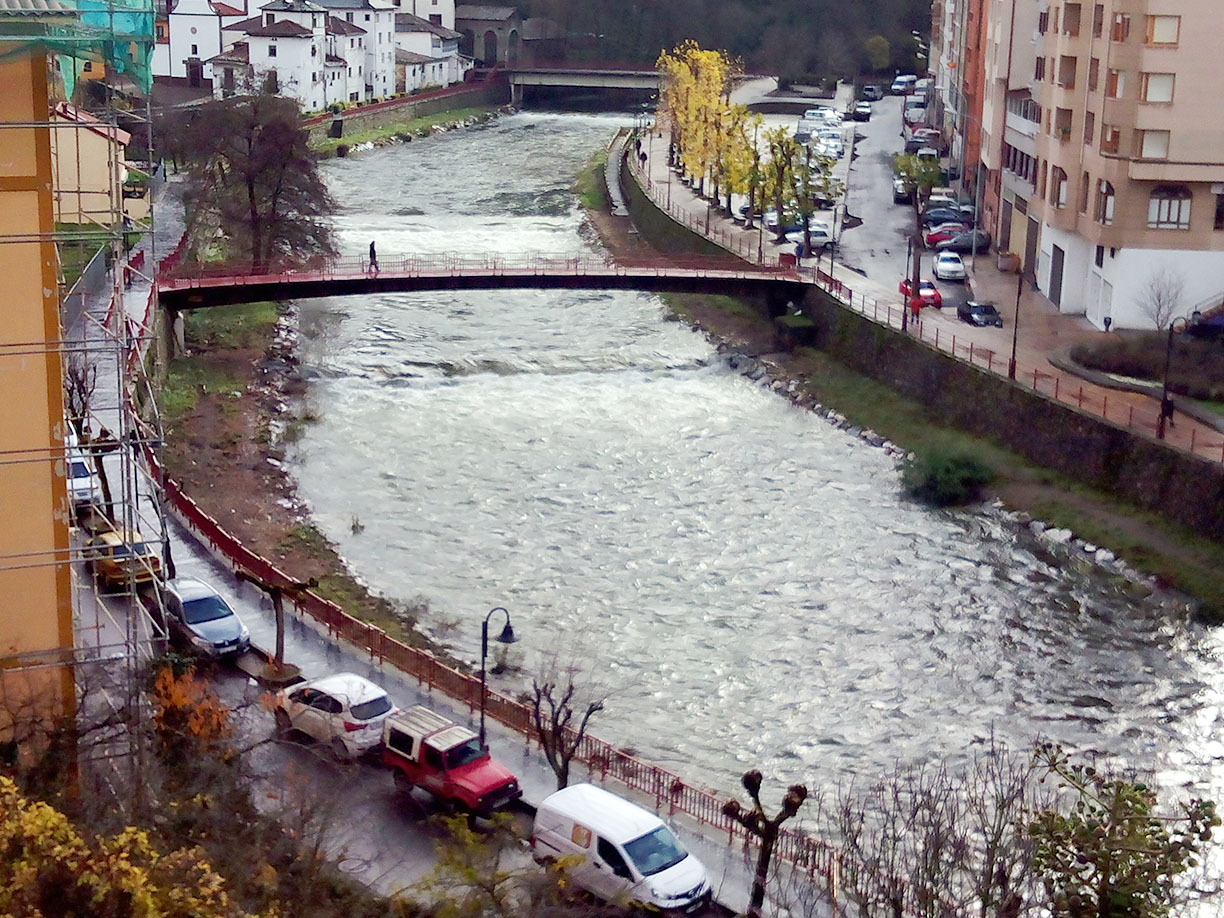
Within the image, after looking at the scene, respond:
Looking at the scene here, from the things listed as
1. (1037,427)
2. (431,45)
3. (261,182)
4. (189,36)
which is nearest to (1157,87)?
(1037,427)

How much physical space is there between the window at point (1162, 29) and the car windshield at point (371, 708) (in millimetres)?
17827

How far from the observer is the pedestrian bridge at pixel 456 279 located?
26891mm

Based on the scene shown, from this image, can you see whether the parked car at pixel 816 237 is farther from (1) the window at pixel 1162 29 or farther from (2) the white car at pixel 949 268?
(1) the window at pixel 1162 29

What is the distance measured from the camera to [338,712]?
1266 centimetres

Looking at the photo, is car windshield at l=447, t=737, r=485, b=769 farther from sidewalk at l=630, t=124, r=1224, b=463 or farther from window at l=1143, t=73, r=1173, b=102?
window at l=1143, t=73, r=1173, b=102

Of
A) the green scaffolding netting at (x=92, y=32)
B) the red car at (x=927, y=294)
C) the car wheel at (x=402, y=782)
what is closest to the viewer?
the green scaffolding netting at (x=92, y=32)

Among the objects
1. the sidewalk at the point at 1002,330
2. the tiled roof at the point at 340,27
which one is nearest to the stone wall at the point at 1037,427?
the sidewalk at the point at 1002,330

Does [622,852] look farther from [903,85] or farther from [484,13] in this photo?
[484,13]

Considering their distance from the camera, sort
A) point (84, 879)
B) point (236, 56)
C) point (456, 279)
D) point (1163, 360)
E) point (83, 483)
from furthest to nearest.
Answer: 1. point (236, 56)
2. point (456, 279)
3. point (1163, 360)
4. point (83, 483)
5. point (84, 879)

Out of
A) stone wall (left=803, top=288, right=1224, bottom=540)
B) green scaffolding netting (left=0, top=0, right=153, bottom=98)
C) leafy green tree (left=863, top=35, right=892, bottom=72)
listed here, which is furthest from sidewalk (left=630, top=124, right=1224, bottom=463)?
leafy green tree (left=863, top=35, right=892, bottom=72)

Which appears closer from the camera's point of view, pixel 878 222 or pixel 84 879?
pixel 84 879

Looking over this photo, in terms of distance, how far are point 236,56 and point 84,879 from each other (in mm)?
52946

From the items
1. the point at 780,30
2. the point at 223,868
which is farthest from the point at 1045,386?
the point at 780,30

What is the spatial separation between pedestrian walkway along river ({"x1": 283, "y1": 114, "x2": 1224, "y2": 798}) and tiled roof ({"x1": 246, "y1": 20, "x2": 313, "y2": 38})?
89.5 feet
